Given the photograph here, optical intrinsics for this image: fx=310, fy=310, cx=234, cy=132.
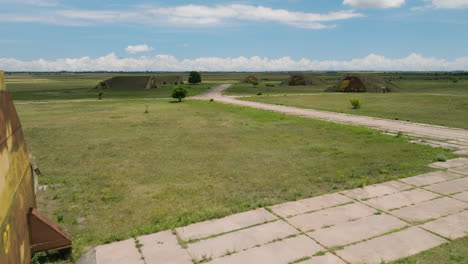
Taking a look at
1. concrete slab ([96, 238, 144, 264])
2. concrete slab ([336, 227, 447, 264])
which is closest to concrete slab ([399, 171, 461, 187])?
concrete slab ([336, 227, 447, 264])

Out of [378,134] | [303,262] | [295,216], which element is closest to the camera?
[303,262]

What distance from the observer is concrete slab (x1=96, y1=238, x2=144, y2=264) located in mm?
A: 4297

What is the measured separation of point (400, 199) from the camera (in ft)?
20.1

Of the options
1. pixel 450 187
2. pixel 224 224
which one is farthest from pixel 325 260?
pixel 450 187

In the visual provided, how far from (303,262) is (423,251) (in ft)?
5.61

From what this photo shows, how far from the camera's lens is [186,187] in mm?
7242

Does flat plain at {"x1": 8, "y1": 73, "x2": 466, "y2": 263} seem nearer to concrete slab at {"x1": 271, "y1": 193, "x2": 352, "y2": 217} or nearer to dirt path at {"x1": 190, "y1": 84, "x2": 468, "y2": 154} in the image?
concrete slab at {"x1": 271, "y1": 193, "x2": 352, "y2": 217}

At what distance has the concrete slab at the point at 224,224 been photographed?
4996 millimetres

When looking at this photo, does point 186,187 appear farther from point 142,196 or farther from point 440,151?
point 440,151

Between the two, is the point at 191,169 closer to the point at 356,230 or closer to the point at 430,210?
the point at 356,230

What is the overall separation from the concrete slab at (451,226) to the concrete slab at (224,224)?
8.29ft

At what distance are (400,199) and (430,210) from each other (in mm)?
→ 598

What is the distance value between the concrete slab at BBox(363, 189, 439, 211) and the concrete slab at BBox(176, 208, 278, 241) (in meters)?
2.09

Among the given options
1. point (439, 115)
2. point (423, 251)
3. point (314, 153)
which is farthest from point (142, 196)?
point (439, 115)
